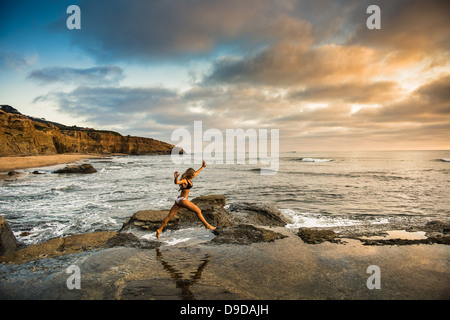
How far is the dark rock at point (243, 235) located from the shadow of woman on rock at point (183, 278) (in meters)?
1.13

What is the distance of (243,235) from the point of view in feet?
20.6

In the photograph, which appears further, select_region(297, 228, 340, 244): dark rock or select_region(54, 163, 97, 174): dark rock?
select_region(54, 163, 97, 174): dark rock

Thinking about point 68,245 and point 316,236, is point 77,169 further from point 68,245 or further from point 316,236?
point 316,236

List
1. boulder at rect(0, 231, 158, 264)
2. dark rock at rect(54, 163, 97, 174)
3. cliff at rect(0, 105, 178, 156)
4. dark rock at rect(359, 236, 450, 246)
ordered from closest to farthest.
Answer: boulder at rect(0, 231, 158, 264)
dark rock at rect(359, 236, 450, 246)
dark rock at rect(54, 163, 97, 174)
cliff at rect(0, 105, 178, 156)

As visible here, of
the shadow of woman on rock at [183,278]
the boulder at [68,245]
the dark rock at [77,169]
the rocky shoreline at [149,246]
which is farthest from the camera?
the dark rock at [77,169]

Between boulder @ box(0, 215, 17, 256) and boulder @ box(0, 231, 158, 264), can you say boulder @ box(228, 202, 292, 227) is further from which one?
boulder @ box(0, 215, 17, 256)

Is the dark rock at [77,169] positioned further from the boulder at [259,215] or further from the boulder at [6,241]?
the boulder at [259,215]

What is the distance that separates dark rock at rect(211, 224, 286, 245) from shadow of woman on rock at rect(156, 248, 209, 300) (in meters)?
Answer: 1.13

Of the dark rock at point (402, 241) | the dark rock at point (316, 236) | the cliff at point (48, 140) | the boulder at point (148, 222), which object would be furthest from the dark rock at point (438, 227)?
the cliff at point (48, 140)

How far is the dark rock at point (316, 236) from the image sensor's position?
5955mm

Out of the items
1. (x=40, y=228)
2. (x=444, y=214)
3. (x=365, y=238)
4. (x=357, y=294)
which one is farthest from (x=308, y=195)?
(x=40, y=228)

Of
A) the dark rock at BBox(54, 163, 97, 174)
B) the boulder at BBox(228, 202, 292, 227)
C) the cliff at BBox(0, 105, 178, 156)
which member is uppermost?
the cliff at BBox(0, 105, 178, 156)

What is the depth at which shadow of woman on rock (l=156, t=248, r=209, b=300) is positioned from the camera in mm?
3506

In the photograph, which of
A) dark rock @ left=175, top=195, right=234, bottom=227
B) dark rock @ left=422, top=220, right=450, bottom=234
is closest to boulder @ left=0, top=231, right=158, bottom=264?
dark rock @ left=175, top=195, right=234, bottom=227
